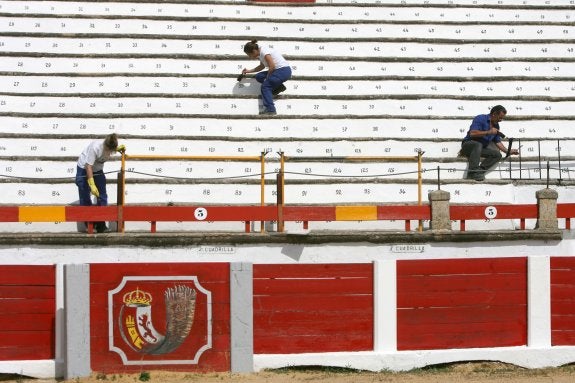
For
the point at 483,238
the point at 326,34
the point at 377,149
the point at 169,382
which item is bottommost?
the point at 169,382

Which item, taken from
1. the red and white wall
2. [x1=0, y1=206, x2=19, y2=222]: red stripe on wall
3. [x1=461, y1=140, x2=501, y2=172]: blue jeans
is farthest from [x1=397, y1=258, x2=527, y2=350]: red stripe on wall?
[x1=0, y1=206, x2=19, y2=222]: red stripe on wall

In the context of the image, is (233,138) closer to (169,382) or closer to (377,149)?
(377,149)

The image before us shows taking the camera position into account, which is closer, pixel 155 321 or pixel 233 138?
pixel 155 321

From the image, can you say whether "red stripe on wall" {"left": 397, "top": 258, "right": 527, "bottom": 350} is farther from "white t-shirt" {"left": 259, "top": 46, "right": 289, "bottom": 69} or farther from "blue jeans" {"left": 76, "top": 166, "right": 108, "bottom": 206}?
"white t-shirt" {"left": 259, "top": 46, "right": 289, "bottom": 69}

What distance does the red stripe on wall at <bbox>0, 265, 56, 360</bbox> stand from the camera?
12039 mm

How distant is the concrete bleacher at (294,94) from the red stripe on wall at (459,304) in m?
1.68

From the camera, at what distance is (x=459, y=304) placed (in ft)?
41.4

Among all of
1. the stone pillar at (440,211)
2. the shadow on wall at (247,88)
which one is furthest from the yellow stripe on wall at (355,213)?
the shadow on wall at (247,88)

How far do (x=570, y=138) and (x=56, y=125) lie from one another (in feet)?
23.2

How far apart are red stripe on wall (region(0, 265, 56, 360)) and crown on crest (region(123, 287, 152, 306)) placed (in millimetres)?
794

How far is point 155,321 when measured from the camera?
11938 mm

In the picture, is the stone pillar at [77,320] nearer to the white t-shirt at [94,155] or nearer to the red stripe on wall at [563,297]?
the white t-shirt at [94,155]

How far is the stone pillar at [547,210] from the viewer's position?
1310 centimetres

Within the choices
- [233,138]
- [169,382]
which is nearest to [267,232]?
[169,382]
